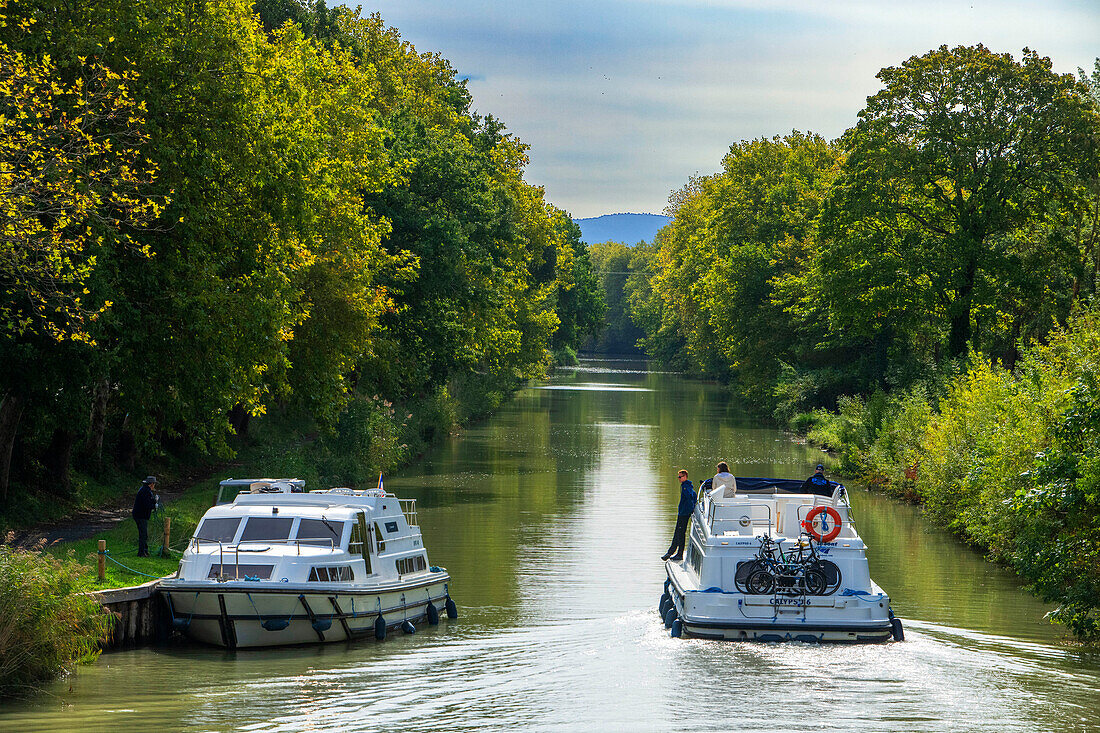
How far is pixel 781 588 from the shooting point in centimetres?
2066

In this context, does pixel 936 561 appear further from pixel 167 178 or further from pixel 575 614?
pixel 167 178

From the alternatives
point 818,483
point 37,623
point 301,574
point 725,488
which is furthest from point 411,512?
point 37,623

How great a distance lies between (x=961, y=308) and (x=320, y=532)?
118 ft

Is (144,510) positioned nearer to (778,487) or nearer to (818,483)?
(778,487)

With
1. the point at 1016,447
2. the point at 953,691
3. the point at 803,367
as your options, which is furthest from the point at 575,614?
the point at 803,367

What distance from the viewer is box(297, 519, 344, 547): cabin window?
21.1 metres

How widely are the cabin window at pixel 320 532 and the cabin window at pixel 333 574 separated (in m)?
0.48

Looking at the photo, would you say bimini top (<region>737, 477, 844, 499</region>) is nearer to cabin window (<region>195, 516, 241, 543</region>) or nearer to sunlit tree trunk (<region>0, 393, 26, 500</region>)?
cabin window (<region>195, 516, 241, 543</region>)

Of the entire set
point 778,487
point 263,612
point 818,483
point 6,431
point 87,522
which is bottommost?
point 263,612

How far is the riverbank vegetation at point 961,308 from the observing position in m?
22.4

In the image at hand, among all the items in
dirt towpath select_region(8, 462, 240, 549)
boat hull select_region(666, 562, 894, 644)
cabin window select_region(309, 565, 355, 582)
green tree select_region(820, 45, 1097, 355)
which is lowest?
boat hull select_region(666, 562, 894, 644)

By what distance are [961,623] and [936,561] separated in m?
7.77

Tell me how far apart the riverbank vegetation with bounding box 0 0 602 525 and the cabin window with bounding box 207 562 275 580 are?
177 inches

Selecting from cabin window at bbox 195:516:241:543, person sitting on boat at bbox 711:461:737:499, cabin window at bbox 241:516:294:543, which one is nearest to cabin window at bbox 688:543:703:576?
person sitting on boat at bbox 711:461:737:499
